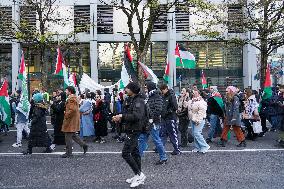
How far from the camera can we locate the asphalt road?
802 centimetres

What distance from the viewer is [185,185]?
7.85 meters

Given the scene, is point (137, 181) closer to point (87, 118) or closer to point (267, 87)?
point (87, 118)

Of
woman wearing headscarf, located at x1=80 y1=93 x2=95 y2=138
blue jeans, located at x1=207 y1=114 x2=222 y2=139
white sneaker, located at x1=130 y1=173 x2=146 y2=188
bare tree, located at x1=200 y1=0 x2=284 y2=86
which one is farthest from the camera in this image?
bare tree, located at x1=200 y1=0 x2=284 y2=86

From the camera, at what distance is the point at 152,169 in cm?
940

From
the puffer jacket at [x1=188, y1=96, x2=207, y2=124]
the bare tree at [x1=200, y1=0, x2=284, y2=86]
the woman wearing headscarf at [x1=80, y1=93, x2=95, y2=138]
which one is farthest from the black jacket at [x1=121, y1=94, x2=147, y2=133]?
the bare tree at [x1=200, y1=0, x2=284, y2=86]

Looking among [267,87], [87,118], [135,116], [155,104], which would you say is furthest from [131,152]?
[267,87]

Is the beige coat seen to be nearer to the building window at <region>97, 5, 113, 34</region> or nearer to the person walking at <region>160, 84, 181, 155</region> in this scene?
the person walking at <region>160, 84, 181, 155</region>

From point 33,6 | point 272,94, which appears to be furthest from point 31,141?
point 33,6

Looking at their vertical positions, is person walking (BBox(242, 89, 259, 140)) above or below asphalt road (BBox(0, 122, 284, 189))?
above

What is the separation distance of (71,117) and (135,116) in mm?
3791

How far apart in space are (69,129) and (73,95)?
879 mm

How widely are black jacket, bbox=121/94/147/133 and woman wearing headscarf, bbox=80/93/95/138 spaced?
20.0ft

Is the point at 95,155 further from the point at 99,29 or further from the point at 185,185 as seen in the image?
the point at 99,29

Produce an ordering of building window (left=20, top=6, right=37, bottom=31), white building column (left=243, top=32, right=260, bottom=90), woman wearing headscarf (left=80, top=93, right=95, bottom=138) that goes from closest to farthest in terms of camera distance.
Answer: woman wearing headscarf (left=80, top=93, right=95, bottom=138)
building window (left=20, top=6, right=37, bottom=31)
white building column (left=243, top=32, right=260, bottom=90)
